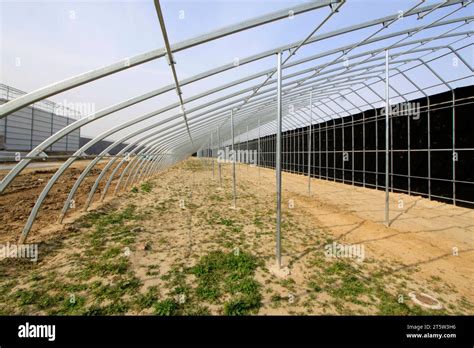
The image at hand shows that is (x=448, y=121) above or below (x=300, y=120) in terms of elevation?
below

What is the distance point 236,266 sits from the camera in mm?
4172

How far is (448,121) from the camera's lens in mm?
9297

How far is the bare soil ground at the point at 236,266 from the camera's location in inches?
123

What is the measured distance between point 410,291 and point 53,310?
17.7 ft

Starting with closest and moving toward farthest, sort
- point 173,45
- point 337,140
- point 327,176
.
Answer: point 173,45 → point 337,140 → point 327,176

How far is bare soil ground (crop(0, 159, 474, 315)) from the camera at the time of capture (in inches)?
123
